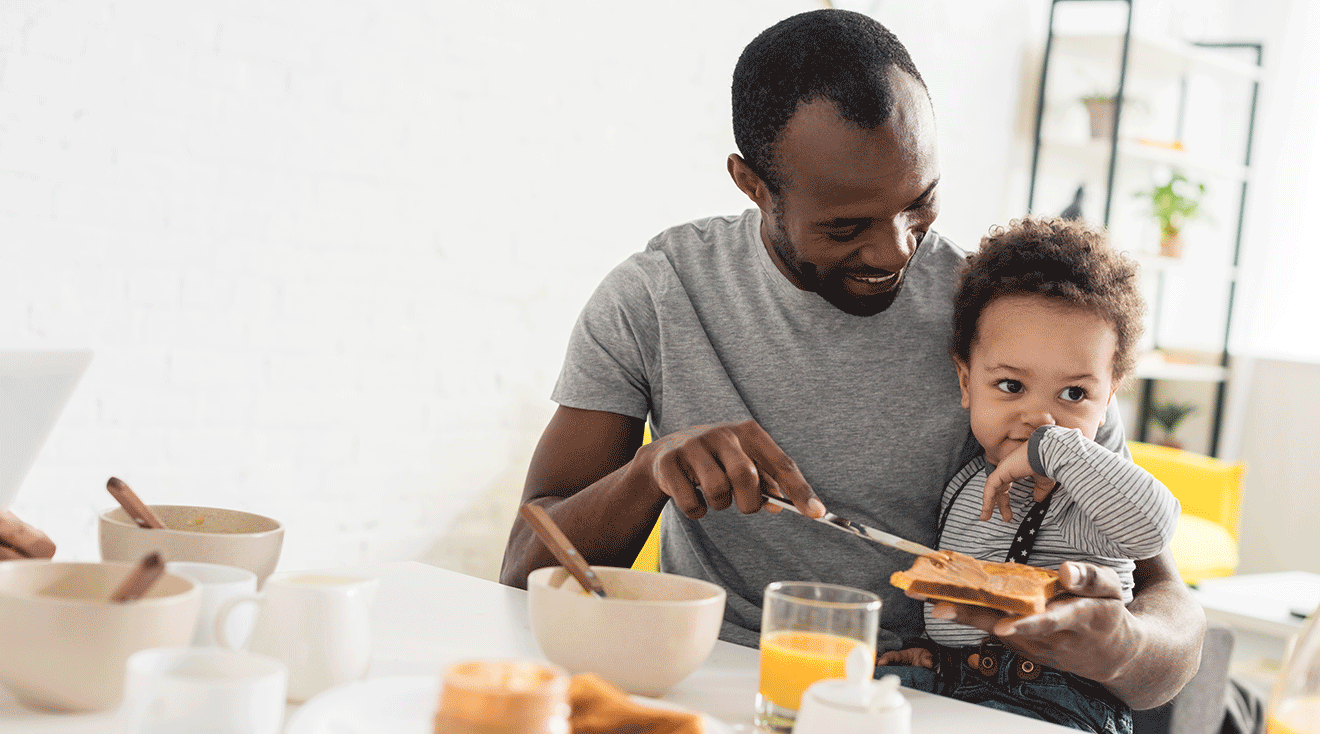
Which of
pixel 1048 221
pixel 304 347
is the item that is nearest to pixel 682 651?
pixel 1048 221

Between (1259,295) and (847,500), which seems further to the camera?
(1259,295)

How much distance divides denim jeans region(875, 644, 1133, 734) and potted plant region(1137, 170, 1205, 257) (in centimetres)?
396

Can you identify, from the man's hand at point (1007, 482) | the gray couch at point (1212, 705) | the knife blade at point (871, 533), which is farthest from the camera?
the gray couch at point (1212, 705)

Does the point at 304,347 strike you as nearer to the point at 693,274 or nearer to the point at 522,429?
the point at 522,429

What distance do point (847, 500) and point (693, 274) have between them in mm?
380

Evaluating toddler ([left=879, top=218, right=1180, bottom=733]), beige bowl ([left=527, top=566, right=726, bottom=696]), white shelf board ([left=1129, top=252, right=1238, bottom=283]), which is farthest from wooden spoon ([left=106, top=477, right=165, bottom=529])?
A: white shelf board ([left=1129, top=252, right=1238, bottom=283])

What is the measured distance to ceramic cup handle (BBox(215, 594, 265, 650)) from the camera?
0.77m

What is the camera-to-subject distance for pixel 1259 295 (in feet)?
17.8

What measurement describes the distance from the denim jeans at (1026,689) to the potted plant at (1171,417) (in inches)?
162

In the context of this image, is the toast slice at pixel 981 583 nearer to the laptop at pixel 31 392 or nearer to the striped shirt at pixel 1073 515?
the striped shirt at pixel 1073 515

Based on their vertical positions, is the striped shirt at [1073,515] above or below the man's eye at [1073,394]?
below

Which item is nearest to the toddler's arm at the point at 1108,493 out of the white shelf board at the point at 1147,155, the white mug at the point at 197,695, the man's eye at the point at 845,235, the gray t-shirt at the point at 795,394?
the gray t-shirt at the point at 795,394

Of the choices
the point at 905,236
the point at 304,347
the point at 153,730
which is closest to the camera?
the point at 153,730

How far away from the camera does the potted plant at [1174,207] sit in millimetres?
4805
